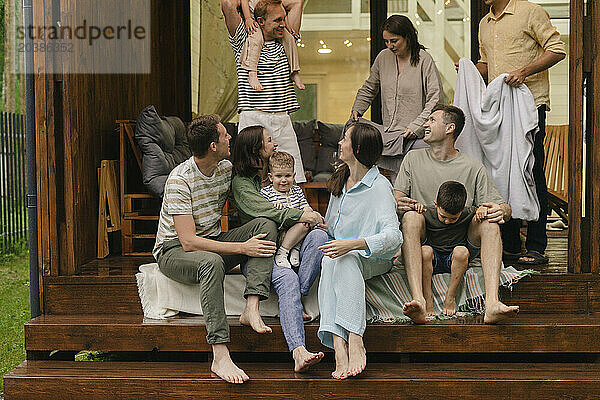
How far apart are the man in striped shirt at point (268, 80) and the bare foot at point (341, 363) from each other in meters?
1.55

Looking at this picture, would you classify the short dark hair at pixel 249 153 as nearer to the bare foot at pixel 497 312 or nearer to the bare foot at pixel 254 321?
the bare foot at pixel 254 321

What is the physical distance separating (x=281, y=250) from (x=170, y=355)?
1105 millimetres

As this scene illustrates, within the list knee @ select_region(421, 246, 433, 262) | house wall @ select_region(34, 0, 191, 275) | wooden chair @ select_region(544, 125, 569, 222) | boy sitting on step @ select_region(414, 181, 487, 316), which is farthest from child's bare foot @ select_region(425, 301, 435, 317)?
wooden chair @ select_region(544, 125, 569, 222)

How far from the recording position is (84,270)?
426 centimetres

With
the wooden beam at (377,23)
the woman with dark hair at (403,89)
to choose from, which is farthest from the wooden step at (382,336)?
the wooden beam at (377,23)

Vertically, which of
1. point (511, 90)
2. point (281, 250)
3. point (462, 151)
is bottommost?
point (281, 250)

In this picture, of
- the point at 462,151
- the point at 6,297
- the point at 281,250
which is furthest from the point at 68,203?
the point at 6,297

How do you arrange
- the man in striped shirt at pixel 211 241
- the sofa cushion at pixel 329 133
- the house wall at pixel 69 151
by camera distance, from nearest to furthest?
the man in striped shirt at pixel 211 241
the house wall at pixel 69 151
the sofa cushion at pixel 329 133

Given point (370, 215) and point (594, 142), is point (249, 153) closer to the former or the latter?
point (370, 215)

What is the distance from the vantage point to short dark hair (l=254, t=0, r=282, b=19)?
179 inches

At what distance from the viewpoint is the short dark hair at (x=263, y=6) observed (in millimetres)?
4559

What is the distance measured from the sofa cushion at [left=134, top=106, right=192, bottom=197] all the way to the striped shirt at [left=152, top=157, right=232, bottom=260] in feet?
3.87

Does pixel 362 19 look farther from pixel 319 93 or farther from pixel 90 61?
pixel 90 61

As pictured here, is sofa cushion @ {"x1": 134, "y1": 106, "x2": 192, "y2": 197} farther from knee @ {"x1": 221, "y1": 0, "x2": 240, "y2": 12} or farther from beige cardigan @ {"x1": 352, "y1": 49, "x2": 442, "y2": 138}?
beige cardigan @ {"x1": 352, "y1": 49, "x2": 442, "y2": 138}
